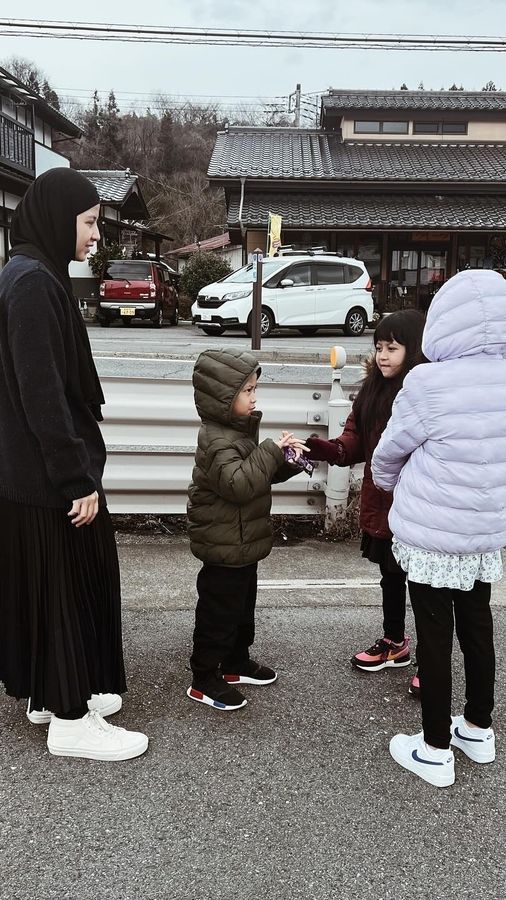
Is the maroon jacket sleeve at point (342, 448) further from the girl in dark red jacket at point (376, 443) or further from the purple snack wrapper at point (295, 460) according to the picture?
the purple snack wrapper at point (295, 460)

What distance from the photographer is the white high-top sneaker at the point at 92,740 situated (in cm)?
235

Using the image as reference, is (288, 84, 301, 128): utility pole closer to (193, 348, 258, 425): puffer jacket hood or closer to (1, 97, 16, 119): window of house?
(1, 97, 16, 119): window of house

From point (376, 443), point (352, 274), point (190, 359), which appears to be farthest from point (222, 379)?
point (352, 274)

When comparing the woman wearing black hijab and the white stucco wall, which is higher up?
the white stucco wall

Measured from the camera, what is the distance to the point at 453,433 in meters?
2.15

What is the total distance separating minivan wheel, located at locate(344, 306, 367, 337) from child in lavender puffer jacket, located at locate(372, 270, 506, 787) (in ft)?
52.3

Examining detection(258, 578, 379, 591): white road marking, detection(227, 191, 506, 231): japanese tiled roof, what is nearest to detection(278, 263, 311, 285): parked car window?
detection(227, 191, 506, 231): japanese tiled roof

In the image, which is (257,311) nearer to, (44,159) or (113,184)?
(44,159)

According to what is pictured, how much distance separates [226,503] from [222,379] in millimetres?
434

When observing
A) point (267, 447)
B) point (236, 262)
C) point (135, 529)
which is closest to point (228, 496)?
point (267, 447)

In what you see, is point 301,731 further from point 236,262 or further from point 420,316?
point 236,262

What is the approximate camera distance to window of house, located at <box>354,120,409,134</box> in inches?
1018

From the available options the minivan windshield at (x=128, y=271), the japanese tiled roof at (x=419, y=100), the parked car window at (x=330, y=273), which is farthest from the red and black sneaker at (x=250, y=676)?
the japanese tiled roof at (x=419, y=100)

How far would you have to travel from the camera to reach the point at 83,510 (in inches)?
87.6
